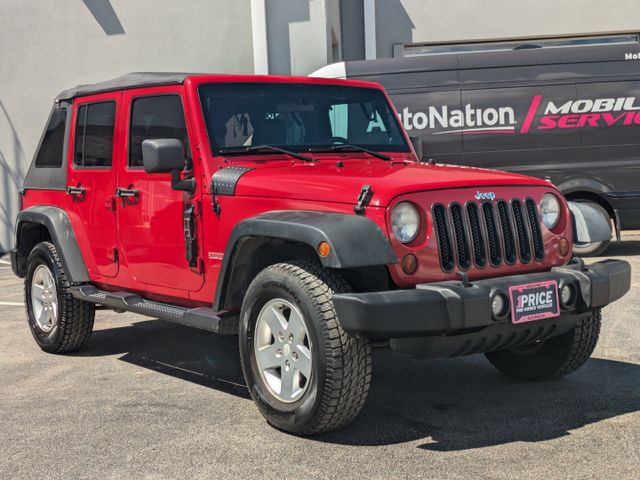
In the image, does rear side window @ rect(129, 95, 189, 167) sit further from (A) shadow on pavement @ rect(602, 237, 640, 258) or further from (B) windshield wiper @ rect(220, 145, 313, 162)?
(A) shadow on pavement @ rect(602, 237, 640, 258)

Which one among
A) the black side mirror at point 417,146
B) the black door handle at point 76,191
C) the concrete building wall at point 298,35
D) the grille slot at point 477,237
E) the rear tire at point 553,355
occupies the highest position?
the concrete building wall at point 298,35

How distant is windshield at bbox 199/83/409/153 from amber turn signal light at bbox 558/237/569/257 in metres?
1.44

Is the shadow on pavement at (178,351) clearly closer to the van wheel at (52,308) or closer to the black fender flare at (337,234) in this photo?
the van wheel at (52,308)

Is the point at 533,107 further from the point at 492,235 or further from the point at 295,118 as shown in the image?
the point at 492,235

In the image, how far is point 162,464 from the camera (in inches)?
169

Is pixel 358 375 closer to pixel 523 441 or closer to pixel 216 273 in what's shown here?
pixel 523 441

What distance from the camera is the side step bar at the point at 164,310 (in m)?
5.21

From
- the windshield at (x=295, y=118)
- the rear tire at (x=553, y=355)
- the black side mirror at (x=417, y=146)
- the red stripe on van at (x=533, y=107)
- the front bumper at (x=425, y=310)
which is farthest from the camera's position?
the red stripe on van at (x=533, y=107)

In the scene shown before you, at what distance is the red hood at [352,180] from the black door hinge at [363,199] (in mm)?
27

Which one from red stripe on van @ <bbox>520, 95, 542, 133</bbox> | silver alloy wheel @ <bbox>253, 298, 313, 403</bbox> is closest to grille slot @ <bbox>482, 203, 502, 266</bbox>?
silver alloy wheel @ <bbox>253, 298, 313, 403</bbox>

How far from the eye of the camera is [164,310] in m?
5.65

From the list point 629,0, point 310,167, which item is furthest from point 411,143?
point 629,0

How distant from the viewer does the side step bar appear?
521 cm

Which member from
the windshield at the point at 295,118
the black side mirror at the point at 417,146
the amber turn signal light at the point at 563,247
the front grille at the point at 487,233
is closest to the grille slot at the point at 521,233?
the front grille at the point at 487,233
